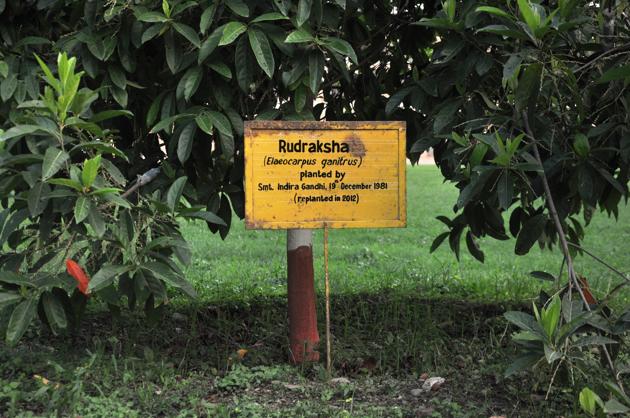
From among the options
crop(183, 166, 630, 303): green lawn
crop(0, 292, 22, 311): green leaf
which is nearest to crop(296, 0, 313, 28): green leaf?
crop(0, 292, 22, 311): green leaf

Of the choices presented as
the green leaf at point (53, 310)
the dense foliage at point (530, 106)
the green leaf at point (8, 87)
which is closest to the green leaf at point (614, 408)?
the dense foliage at point (530, 106)

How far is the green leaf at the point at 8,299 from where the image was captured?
3.36 metres

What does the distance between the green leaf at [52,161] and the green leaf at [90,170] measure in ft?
0.31

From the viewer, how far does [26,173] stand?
329 centimetres

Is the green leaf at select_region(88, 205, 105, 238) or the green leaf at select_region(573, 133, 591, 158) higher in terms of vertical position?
the green leaf at select_region(573, 133, 591, 158)

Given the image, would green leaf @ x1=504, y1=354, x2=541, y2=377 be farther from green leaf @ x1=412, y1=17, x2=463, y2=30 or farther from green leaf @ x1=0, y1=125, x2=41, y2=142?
green leaf @ x1=0, y1=125, x2=41, y2=142

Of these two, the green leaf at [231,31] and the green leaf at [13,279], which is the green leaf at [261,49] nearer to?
the green leaf at [231,31]

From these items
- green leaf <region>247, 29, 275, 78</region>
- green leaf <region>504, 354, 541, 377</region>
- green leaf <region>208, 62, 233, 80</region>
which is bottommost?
green leaf <region>504, 354, 541, 377</region>

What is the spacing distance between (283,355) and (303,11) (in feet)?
6.52

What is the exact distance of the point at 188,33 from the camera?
12.2 ft

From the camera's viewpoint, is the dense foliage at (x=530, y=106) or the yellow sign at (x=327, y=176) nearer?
the dense foliage at (x=530, y=106)

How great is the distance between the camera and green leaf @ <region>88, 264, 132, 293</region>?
333cm

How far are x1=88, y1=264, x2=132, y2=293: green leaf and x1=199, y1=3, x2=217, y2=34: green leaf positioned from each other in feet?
3.39

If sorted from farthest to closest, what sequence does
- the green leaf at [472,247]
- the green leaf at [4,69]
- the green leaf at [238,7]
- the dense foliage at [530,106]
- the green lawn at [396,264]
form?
the green lawn at [396,264]
the green leaf at [472,247]
the green leaf at [4,69]
the green leaf at [238,7]
the dense foliage at [530,106]
